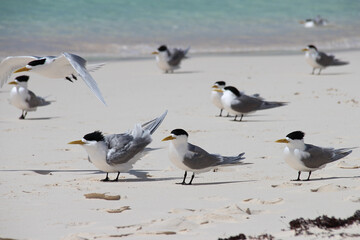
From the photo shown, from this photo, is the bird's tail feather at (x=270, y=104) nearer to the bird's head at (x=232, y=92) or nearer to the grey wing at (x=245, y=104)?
the grey wing at (x=245, y=104)

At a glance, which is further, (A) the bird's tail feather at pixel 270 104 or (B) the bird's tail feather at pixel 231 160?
(A) the bird's tail feather at pixel 270 104

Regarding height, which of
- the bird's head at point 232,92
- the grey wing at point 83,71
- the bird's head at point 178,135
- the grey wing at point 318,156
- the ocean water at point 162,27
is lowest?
the ocean water at point 162,27

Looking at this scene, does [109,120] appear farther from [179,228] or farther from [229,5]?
[229,5]

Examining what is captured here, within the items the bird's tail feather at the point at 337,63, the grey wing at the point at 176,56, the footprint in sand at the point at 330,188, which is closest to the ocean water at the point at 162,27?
the grey wing at the point at 176,56

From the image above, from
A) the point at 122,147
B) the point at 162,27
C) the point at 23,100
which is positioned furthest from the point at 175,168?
the point at 162,27

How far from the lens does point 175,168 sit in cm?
628

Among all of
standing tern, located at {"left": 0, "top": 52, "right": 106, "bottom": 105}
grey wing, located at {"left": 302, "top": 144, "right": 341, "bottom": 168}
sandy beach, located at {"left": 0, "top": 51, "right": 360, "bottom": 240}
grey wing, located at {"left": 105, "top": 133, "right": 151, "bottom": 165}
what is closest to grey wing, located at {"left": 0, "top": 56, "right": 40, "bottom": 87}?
standing tern, located at {"left": 0, "top": 52, "right": 106, "bottom": 105}

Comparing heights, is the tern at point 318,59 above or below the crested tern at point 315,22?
above

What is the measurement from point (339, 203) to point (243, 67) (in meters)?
9.37

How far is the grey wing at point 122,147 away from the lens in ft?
18.9

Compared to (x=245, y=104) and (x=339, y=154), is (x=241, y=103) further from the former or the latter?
(x=339, y=154)

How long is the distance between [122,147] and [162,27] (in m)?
15.5

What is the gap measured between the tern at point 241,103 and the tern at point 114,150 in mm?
2870

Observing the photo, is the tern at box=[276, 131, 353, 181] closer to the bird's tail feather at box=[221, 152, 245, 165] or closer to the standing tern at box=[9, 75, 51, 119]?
the bird's tail feather at box=[221, 152, 245, 165]
